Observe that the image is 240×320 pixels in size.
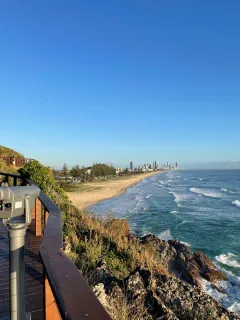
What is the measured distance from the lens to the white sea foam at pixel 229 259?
13384mm

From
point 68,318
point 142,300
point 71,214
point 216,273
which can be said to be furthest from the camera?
point 216,273

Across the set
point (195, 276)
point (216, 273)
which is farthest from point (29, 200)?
point (216, 273)

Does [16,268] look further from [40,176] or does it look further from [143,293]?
[40,176]

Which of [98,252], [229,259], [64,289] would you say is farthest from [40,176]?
[229,259]

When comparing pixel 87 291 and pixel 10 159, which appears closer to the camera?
pixel 87 291

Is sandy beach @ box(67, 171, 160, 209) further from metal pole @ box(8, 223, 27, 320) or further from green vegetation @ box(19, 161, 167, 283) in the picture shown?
metal pole @ box(8, 223, 27, 320)

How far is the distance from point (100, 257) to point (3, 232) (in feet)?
7.71

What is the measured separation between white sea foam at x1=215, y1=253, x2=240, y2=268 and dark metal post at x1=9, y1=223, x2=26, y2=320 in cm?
1377

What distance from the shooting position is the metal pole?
54.1 inches

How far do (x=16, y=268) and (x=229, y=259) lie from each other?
14.8m

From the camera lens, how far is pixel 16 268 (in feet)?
4.49

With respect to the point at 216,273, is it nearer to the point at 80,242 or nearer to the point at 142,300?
the point at 80,242

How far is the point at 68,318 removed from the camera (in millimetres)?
1033

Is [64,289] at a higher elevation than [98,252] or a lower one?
higher
